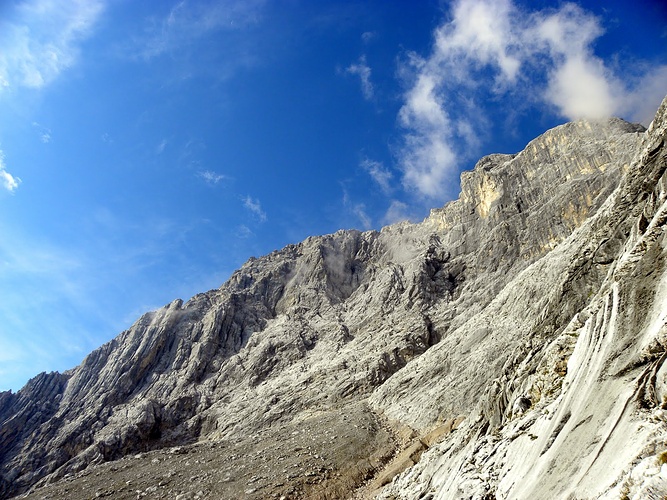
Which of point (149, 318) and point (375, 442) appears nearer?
point (375, 442)

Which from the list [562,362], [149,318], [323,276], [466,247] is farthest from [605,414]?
[149,318]

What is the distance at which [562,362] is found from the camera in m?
14.4

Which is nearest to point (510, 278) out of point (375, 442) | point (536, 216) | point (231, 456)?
point (536, 216)

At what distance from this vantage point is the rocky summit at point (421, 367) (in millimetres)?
10891

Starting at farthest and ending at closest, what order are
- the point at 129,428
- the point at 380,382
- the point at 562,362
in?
the point at 129,428 < the point at 380,382 < the point at 562,362

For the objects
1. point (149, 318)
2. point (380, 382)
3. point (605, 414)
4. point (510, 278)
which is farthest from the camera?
point (149, 318)

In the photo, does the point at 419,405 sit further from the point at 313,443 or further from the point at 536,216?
the point at 536,216

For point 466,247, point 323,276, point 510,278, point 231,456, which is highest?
point 323,276

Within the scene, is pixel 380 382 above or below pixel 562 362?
above

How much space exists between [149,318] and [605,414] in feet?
323

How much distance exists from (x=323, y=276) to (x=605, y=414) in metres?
89.0

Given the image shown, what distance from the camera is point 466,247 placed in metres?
83.9

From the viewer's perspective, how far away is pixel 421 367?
168ft

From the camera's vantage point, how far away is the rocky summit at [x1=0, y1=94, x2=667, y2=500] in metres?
10.9
